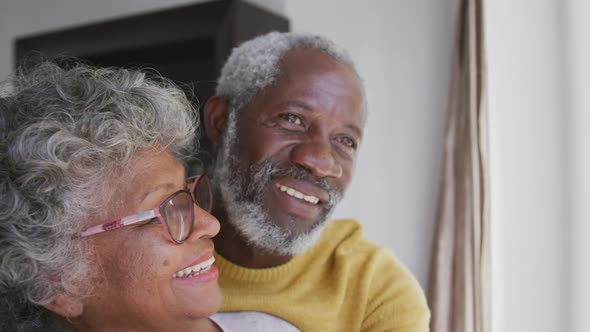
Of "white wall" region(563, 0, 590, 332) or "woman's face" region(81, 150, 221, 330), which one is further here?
→ "white wall" region(563, 0, 590, 332)

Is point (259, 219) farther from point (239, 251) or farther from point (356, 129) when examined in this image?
point (356, 129)

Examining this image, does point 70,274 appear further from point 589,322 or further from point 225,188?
point 589,322

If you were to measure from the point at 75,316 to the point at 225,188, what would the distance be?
0.63 meters

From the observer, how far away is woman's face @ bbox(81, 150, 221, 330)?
3.87ft

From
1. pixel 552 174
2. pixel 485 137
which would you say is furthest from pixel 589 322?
pixel 485 137

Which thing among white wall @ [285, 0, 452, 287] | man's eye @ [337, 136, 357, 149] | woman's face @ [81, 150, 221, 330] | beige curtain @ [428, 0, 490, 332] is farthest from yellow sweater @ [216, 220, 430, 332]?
white wall @ [285, 0, 452, 287]

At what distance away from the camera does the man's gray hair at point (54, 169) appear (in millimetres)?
1114

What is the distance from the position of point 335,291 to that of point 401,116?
4.52ft

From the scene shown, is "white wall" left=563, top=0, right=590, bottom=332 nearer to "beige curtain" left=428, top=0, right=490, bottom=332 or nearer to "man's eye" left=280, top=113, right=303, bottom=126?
"beige curtain" left=428, top=0, right=490, bottom=332

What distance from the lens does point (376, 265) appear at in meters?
1.69

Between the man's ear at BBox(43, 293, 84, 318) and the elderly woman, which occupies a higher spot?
the elderly woman

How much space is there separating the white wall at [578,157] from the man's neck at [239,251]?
1172 mm

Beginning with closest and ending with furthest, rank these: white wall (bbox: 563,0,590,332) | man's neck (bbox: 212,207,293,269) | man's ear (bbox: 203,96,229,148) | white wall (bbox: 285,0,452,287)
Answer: man's neck (bbox: 212,207,293,269)
man's ear (bbox: 203,96,229,148)
white wall (bbox: 563,0,590,332)
white wall (bbox: 285,0,452,287)

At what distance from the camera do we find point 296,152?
160 centimetres
